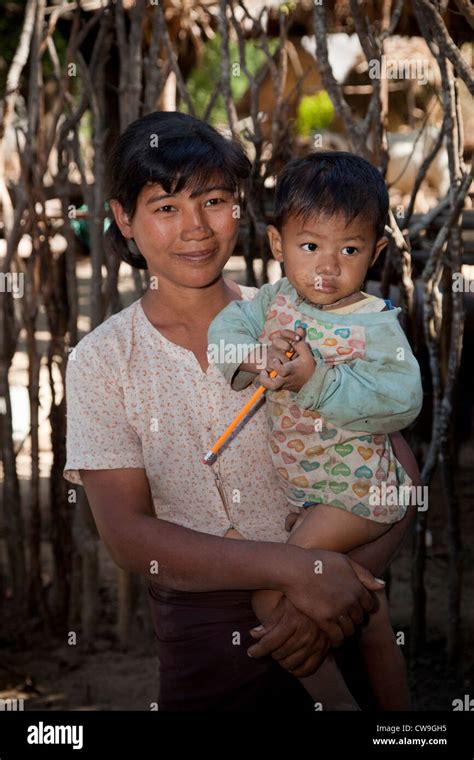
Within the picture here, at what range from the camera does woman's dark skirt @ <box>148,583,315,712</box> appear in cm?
184

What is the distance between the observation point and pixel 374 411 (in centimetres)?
170

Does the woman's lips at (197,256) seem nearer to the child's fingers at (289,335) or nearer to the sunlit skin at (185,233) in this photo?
the sunlit skin at (185,233)

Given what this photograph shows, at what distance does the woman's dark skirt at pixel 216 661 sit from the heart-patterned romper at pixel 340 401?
0.25m

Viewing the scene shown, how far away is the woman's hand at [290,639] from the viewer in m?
1.73

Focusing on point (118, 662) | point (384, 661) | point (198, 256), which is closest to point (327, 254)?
point (198, 256)

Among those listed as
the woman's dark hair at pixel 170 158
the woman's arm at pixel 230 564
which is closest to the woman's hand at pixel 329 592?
the woman's arm at pixel 230 564

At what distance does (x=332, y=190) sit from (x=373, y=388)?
0.37 metres

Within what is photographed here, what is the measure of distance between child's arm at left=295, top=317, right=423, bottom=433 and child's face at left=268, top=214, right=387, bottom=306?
11cm

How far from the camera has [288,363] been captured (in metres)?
1.65

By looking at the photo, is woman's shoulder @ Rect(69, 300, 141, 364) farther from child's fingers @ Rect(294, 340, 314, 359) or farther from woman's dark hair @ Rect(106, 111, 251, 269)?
child's fingers @ Rect(294, 340, 314, 359)

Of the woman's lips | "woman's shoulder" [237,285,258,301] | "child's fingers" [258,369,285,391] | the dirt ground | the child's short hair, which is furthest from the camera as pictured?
the dirt ground

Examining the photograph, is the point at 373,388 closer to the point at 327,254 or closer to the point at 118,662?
the point at 327,254

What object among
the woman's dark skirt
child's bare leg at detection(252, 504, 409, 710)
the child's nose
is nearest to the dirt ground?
the woman's dark skirt

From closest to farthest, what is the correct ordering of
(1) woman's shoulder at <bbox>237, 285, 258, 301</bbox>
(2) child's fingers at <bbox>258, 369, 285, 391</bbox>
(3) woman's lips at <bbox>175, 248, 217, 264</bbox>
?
(2) child's fingers at <bbox>258, 369, 285, 391</bbox> → (3) woman's lips at <bbox>175, 248, 217, 264</bbox> → (1) woman's shoulder at <bbox>237, 285, 258, 301</bbox>
